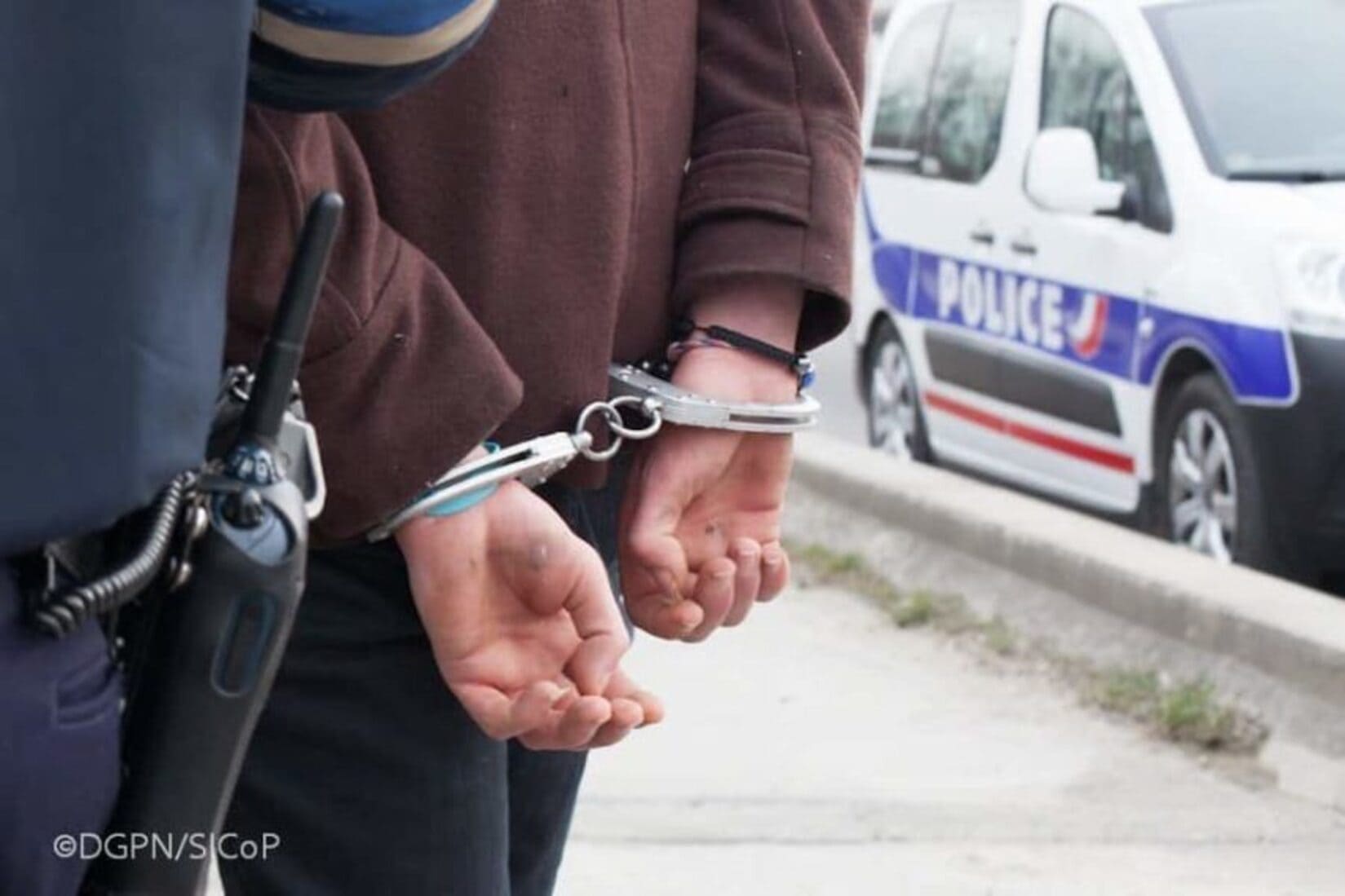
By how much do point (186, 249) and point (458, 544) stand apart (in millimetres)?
527

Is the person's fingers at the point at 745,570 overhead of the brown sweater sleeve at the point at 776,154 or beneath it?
beneath

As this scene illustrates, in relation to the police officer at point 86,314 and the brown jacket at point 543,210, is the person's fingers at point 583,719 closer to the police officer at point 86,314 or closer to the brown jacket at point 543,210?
the brown jacket at point 543,210

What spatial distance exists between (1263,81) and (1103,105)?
0.62 meters

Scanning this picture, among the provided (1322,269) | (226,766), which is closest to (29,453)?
(226,766)

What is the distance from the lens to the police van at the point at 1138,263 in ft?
20.3

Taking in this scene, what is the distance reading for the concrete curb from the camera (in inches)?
191

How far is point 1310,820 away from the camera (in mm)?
4426

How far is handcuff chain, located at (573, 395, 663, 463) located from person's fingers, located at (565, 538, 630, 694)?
0.30ft

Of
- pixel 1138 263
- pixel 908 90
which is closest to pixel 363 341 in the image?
pixel 1138 263

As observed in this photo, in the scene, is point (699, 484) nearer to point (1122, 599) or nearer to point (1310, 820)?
point (1310, 820)

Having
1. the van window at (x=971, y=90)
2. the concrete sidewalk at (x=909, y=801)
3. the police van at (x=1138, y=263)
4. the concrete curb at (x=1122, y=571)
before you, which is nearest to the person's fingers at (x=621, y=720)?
the concrete sidewalk at (x=909, y=801)

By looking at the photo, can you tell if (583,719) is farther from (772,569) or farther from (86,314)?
(86,314)

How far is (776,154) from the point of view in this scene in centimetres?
195

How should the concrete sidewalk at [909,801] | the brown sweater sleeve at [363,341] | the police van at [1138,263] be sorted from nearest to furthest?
the brown sweater sleeve at [363,341]
the concrete sidewalk at [909,801]
the police van at [1138,263]
